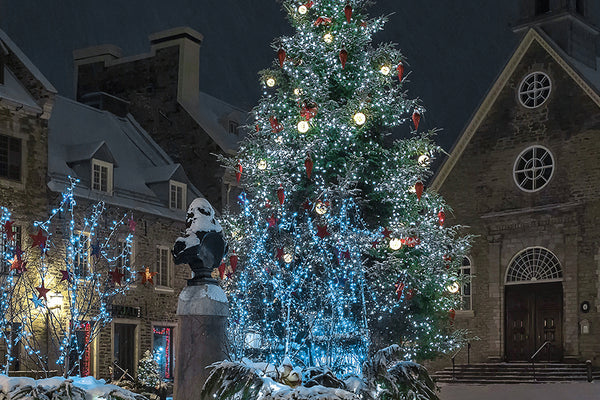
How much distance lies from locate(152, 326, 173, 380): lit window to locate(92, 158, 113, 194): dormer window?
5.01 meters

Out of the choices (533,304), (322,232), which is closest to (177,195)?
(533,304)

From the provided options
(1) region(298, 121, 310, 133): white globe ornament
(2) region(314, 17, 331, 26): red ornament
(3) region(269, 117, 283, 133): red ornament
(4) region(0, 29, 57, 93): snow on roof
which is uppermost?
(4) region(0, 29, 57, 93): snow on roof

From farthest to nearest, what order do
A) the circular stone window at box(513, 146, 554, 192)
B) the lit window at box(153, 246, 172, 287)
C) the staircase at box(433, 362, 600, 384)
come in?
the circular stone window at box(513, 146, 554, 192) → the lit window at box(153, 246, 172, 287) → the staircase at box(433, 362, 600, 384)

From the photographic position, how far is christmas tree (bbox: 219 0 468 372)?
18094 millimetres

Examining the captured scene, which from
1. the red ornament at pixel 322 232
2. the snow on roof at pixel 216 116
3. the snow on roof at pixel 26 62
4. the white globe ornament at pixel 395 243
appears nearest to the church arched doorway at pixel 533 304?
the snow on roof at pixel 216 116

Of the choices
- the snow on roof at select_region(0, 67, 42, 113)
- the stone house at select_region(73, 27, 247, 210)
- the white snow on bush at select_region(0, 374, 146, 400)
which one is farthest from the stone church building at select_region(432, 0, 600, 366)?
the white snow on bush at select_region(0, 374, 146, 400)

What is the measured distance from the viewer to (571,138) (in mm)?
30844

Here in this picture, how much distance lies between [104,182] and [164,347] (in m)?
6.16

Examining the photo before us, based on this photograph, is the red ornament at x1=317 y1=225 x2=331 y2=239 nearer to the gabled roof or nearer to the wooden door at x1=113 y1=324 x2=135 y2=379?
the wooden door at x1=113 y1=324 x2=135 y2=379

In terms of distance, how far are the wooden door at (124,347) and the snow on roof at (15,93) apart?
736cm

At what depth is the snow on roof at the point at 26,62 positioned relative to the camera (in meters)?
26.9

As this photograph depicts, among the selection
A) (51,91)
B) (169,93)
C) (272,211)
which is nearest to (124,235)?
(51,91)

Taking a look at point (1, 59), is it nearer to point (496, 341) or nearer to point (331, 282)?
point (331, 282)

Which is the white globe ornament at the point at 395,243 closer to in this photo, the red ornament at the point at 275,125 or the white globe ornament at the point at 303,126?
the white globe ornament at the point at 303,126
